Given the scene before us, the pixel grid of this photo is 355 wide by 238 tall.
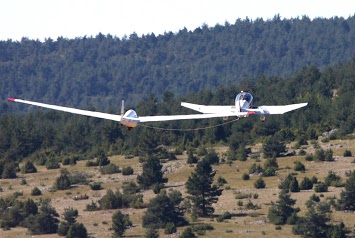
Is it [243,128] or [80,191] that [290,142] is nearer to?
[243,128]

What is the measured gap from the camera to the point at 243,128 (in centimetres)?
18588

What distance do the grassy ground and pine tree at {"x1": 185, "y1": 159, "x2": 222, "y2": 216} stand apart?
1414 millimetres

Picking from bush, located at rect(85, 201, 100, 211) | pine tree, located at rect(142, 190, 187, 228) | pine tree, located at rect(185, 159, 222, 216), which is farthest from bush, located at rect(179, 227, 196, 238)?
bush, located at rect(85, 201, 100, 211)

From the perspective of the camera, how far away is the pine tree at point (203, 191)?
12200 cm

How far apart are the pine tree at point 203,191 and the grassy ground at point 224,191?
1414 mm

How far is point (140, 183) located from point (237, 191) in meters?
13.6

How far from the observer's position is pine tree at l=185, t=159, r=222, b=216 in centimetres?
12200

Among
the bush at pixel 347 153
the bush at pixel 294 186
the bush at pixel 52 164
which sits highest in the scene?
the bush at pixel 347 153

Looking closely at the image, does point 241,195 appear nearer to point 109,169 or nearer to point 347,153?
point 347,153

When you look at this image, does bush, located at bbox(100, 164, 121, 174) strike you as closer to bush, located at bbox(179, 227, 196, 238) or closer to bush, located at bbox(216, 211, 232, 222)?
bush, located at bbox(216, 211, 232, 222)

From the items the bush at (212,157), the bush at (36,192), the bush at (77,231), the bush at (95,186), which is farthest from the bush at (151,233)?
the bush at (212,157)

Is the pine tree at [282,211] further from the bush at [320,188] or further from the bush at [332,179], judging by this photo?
the bush at [332,179]

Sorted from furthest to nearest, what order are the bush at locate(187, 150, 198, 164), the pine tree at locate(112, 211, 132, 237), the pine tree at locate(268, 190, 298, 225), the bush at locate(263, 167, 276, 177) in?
1. the bush at locate(187, 150, 198, 164)
2. the bush at locate(263, 167, 276, 177)
3. the pine tree at locate(268, 190, 298, 225)
4. the pine tree at locate(112, 211, 132, 237)

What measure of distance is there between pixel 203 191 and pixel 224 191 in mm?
11476
